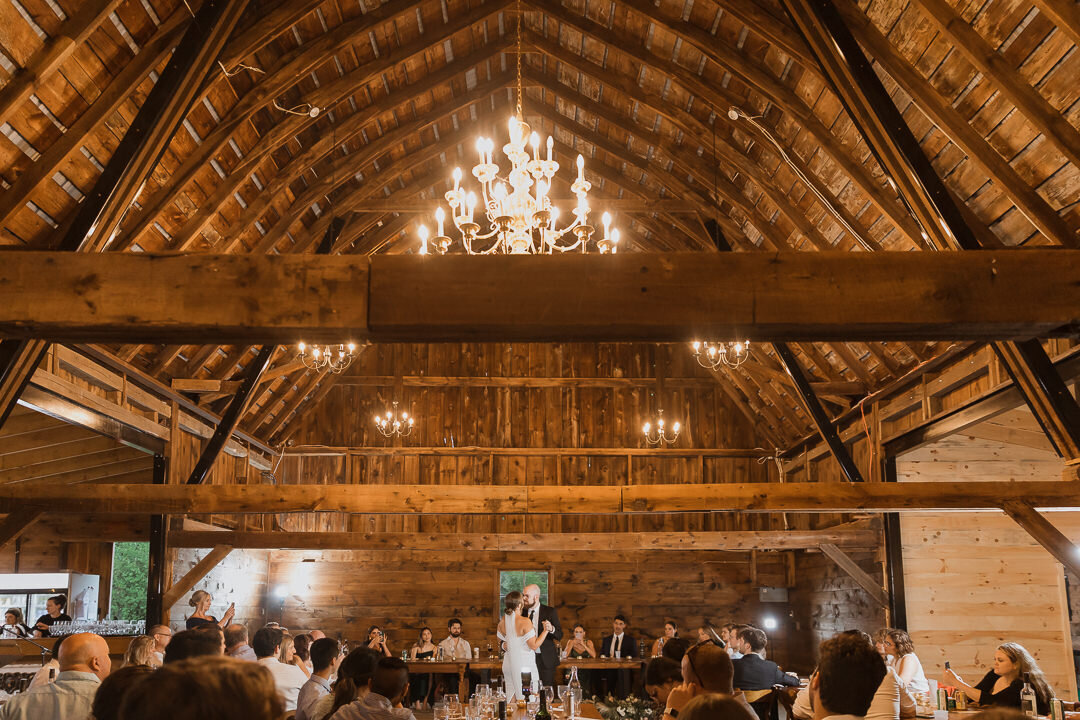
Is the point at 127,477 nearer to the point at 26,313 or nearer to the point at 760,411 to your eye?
the point at 760,411

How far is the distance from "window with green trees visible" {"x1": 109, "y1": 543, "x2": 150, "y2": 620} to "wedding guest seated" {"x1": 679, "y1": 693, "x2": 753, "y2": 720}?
1512 cm

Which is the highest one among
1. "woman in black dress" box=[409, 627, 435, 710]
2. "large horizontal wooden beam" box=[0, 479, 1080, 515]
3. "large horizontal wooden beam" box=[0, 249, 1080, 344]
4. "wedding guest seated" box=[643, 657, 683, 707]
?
"large horizontal wooden beam" box=[0, 249, 1080, 344]

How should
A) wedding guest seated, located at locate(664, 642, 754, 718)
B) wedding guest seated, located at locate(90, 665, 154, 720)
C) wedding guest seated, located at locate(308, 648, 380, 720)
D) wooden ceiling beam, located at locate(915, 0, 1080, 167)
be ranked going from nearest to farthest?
wedding guest seated, located at locate(90, 665, 154, 720)
wedding guest seated, located at locate(664, 642, 754, 718)
wedding guest seated, located at locate(308, 648, 380, 720)
wooden ceiling beam, located at locate(915, 0, 1080, 167)

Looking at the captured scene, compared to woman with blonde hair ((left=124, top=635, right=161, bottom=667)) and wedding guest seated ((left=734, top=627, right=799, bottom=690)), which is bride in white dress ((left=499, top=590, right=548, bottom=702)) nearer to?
wedding guest seated ((left=734, top=627, right=799, bottom=690))

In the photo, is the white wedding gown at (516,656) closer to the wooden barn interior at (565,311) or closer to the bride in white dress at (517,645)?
the bride in white dress at (517,645)

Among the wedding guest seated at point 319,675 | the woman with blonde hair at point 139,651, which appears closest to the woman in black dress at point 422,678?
the woman with blonde hair at point 139,651

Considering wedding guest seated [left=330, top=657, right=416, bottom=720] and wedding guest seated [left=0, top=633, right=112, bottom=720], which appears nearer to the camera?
wedding guest seated [left=0, top=633, right=112, bottom=720]

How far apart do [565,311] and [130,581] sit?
1487 centimetres

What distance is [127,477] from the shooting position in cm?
1338

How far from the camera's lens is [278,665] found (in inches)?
221

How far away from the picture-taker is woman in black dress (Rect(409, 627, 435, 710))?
12.4m

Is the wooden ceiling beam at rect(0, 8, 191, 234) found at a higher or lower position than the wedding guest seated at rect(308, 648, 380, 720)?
higher

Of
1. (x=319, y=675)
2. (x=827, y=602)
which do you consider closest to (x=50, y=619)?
(x=319, y=675)

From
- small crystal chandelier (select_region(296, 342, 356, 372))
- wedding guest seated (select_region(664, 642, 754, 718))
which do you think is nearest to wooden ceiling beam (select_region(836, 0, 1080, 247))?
wedding guest seated (select_region(664, 642, 754, 718))
